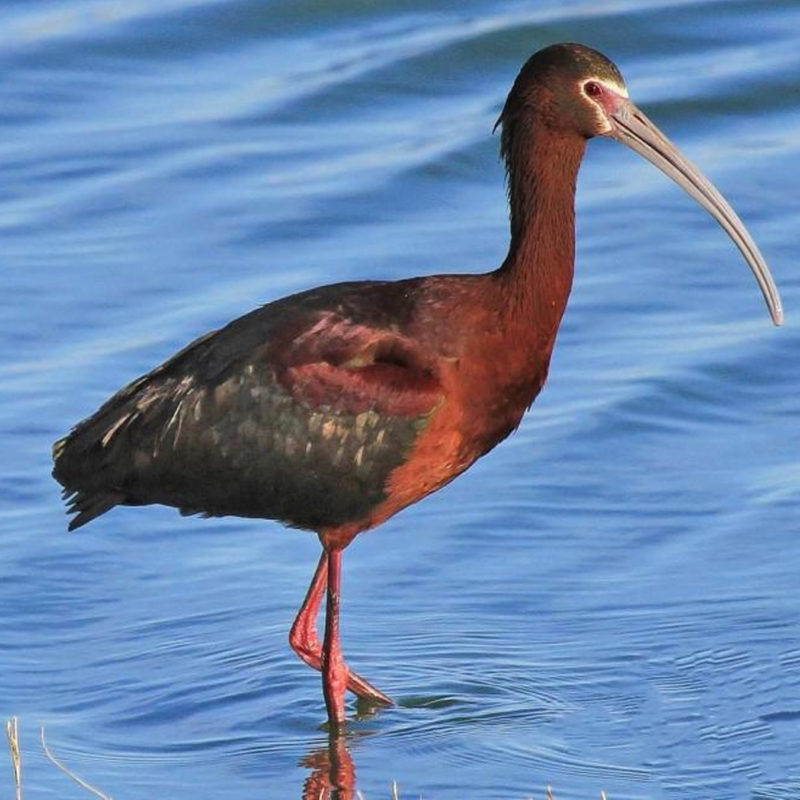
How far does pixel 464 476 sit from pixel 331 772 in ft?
9.82

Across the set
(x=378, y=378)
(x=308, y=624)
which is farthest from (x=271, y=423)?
(x=308, y=624)

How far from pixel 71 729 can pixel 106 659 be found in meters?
0.73

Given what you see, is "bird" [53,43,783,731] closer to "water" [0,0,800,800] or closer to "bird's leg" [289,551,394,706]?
"bird's leg" [289,551,394,706]

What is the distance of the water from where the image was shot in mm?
9680

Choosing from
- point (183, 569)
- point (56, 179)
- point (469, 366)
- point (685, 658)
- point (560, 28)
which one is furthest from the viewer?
point (560, 28)

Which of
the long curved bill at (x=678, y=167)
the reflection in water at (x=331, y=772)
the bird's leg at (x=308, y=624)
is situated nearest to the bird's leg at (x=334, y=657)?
the reflection in water at (x=331, y=772)

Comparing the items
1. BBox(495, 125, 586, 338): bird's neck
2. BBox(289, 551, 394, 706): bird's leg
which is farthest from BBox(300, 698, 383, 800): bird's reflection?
BBox(495, 125, 586, 338): bird's neck

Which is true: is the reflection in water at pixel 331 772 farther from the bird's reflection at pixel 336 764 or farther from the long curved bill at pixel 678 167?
the long curved bill at pixel 678 167

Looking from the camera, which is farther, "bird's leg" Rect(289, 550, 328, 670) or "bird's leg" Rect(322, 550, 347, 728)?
"bird's leg" Rect(289, 550, 328, 670)

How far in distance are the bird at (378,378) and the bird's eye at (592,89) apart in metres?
0.01

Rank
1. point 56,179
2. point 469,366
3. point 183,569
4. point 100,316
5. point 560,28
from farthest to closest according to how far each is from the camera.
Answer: point 560,28 → point 56,179 → point 100,316 → point 183,569 → point 469,366

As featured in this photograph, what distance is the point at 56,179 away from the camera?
1605 centimetres

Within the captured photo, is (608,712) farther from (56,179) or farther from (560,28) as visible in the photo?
(560,28)

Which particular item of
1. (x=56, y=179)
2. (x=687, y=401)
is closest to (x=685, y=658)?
(x=687, y=401)
